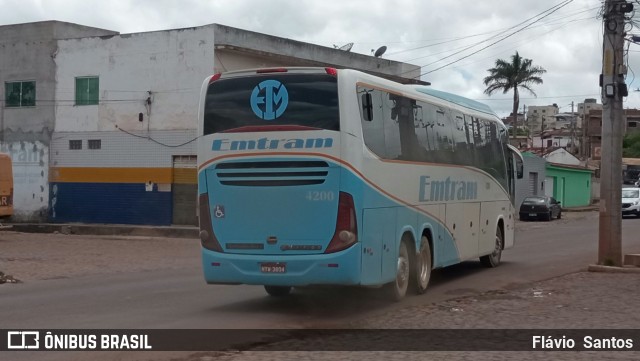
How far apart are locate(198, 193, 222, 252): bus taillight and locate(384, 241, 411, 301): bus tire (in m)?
2.89

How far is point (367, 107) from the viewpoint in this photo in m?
11.9

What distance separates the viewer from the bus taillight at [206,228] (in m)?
12.0

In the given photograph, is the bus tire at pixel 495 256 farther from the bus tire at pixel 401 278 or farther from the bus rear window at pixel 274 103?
the bus rear window at pixel 274 103

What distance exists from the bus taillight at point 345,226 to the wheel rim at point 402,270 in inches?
74.8

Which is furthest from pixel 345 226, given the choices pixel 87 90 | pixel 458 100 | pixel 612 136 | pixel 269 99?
pixel 87 90

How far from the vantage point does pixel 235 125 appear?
11820 mm

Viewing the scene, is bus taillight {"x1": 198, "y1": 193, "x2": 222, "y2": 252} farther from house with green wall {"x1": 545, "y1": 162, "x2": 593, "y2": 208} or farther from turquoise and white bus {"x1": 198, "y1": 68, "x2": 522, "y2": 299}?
house with green wall {"x1": 545, "y1": 162, "x2": 593, "y2": 208}

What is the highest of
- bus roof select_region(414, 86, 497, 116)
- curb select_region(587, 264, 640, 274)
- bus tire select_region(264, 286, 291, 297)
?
bus roof select_region(414, 86, 497, 116)

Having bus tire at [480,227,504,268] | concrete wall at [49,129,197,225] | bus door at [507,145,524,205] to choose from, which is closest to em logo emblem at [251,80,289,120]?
bus tire at [480,227,504,268]

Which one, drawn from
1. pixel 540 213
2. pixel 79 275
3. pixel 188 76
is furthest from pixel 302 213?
pixel 540 213

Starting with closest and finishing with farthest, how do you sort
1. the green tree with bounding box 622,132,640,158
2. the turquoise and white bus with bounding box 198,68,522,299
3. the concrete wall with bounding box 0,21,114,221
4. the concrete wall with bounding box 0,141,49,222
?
the turquoise and white bus with bounding box 198,68,522,299 < the concrete wall with bounding box 0,21,114,221 < the concrete wall with bounding box 0,141,49,222 < the green tree with bounding box 622,132,640,158

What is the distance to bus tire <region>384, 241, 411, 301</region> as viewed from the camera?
13.0 metres

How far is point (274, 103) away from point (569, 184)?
51.9 meters

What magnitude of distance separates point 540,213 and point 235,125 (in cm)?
3525
